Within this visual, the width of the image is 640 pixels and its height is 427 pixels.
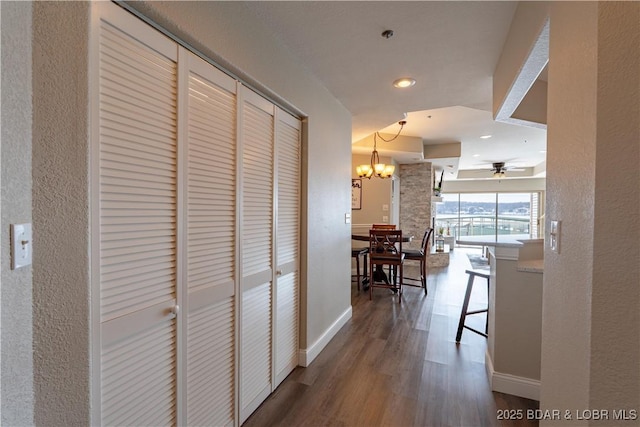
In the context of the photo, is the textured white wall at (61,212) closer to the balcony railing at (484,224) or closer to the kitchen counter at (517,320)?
the kitchen counter at (517,320)

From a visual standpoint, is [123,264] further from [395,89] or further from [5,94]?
[395,89]

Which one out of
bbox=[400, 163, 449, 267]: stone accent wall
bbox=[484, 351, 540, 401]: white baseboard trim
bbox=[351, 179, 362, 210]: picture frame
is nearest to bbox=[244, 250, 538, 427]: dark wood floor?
bbox=[484, 351, 540, 401]: white baseboard trim

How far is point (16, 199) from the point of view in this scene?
81cm

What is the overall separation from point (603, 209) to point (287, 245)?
182 centimetres

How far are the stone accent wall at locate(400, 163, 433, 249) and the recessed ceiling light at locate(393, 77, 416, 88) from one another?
481 centimetres

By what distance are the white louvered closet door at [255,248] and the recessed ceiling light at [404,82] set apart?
4.06 ft

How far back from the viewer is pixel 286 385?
2.21m

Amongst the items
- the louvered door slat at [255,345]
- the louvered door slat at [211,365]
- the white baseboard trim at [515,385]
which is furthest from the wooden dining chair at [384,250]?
the louvered door slat at [211,365]

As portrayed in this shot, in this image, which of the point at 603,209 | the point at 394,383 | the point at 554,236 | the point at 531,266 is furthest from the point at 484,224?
the point at 603,209

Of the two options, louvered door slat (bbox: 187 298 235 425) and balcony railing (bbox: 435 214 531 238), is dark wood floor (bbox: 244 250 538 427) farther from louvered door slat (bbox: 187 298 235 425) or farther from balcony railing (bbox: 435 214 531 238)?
balcony railing (bbox: 435 214 531 238)

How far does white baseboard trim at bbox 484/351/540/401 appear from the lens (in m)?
2.07

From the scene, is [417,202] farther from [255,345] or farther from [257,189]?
[255,345]

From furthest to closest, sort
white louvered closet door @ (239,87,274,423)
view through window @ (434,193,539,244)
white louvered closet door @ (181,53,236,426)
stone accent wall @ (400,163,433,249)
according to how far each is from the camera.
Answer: view through window @ (434,193,539,244) → stone accent wall @ (400,163,433,249) → white louvered closet door @ (239,87,274,423) → white louvered closet door @ (181,53,236,426)

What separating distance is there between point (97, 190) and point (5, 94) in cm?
33
